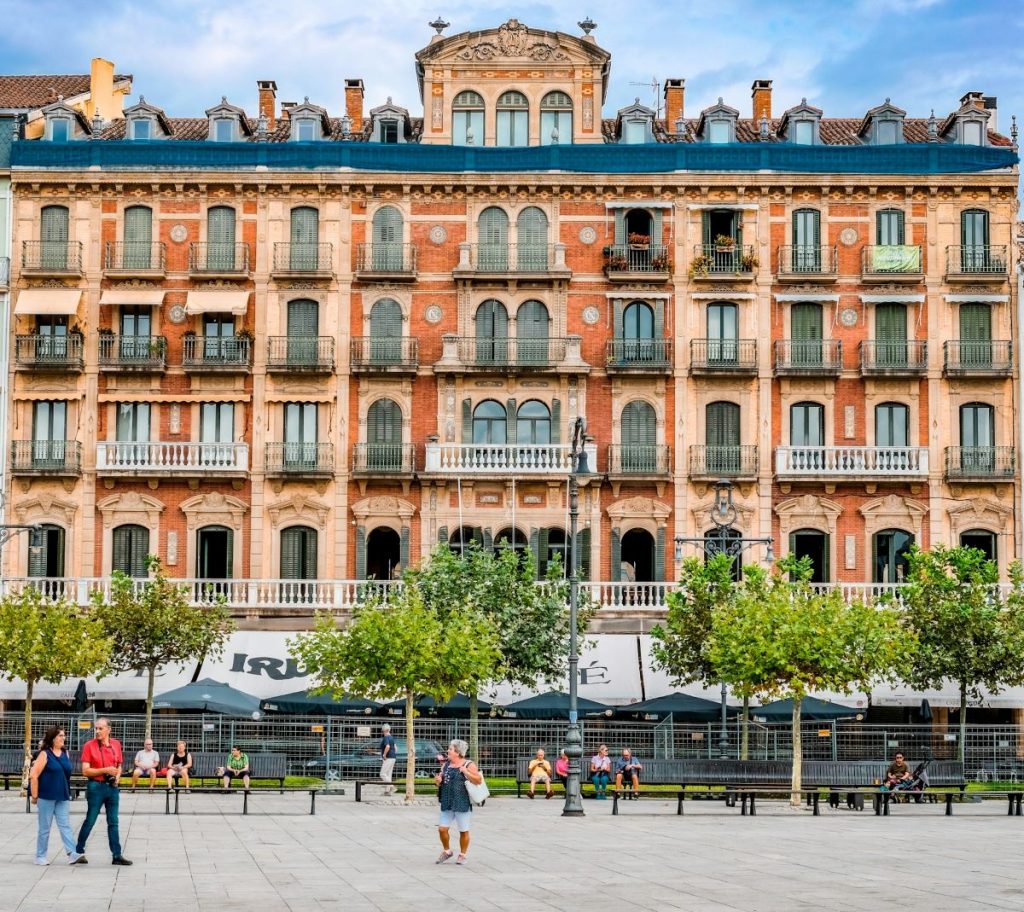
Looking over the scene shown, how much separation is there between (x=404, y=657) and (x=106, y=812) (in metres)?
15.1

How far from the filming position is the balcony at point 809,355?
47.8 metres

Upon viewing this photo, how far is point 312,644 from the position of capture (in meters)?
38.4

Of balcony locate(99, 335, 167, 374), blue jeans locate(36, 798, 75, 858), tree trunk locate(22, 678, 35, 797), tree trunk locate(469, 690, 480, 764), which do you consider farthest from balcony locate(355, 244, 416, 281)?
blue jeans locate(36, 798, 75, 858)

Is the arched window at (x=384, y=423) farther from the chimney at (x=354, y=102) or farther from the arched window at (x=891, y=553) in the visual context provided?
the arched window at (x=891, y=553)

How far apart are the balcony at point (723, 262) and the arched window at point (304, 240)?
9.97 meters

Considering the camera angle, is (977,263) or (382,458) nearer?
(382,458)

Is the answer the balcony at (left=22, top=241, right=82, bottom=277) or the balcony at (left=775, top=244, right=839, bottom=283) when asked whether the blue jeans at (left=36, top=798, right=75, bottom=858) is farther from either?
the balcony at (left=775, top=244, right=839, bottom=283)

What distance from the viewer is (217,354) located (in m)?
48.1

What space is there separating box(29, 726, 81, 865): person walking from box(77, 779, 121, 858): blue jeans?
0.17 m

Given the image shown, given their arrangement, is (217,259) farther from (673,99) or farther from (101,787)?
(101,787)

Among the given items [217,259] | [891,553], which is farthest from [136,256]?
[891,553]

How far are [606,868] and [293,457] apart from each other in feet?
90.8

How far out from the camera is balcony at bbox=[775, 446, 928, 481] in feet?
156

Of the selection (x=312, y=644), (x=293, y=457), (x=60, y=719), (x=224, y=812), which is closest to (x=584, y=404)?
Answer: (x=293, y=457)
